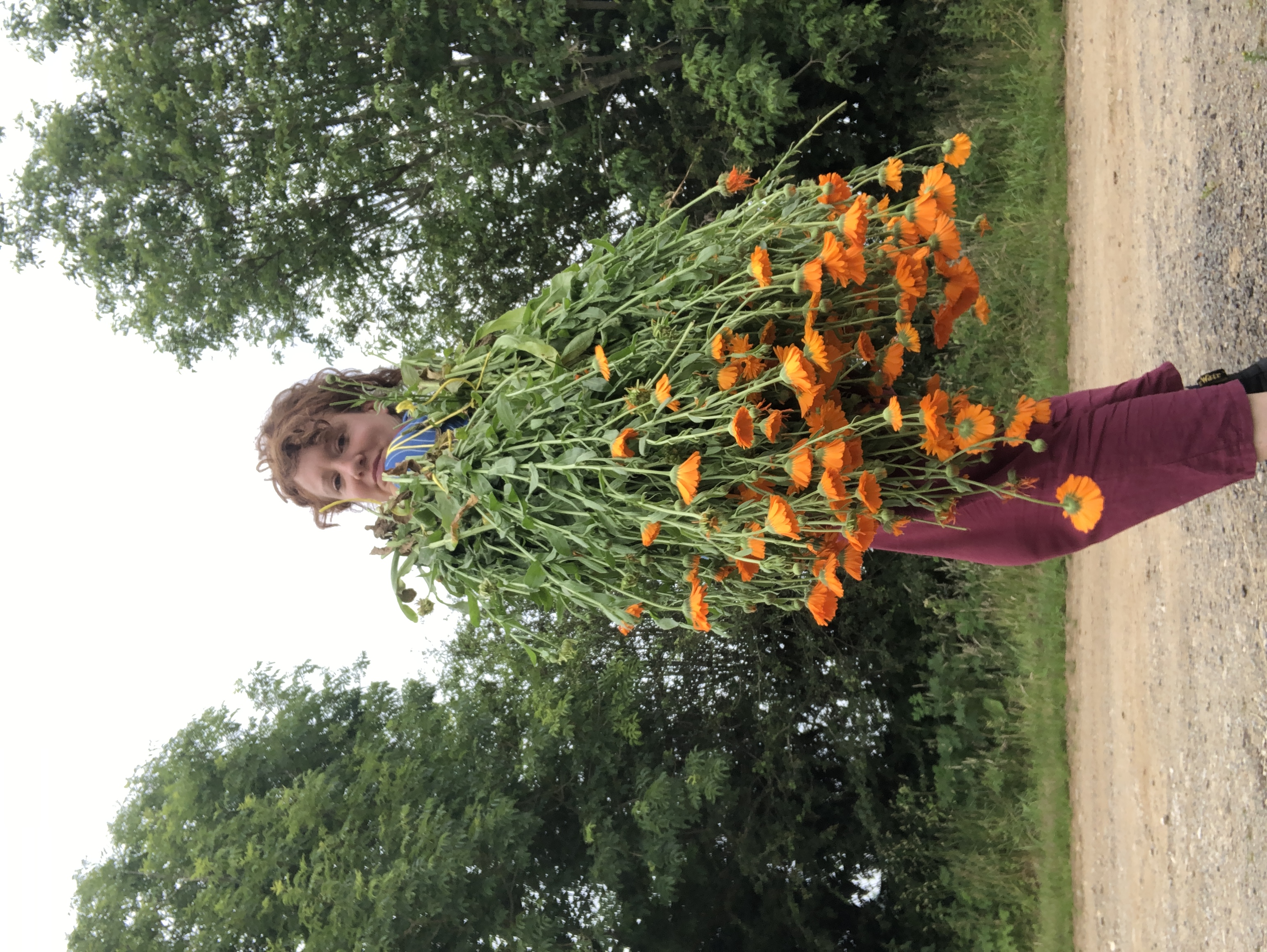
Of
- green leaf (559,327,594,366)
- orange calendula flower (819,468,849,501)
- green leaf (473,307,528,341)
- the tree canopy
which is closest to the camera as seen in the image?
orange calendula flower (819,468,849,501)

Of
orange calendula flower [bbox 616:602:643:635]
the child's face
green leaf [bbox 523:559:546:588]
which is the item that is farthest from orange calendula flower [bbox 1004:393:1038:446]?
the child's face

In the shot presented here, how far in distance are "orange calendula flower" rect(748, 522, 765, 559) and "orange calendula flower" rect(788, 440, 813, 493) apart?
0.12m

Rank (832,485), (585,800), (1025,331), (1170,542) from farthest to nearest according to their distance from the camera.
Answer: (585,800) < (1025,331) < (1170,542) < (832,485)

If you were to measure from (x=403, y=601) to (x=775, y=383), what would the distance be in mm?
996

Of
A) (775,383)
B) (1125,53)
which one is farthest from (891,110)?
(775,383)

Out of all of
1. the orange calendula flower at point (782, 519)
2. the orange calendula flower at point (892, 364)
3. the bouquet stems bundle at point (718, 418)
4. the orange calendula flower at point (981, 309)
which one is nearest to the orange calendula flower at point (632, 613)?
the bouquet stems bundle at point (718, 418)

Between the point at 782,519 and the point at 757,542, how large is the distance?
0.45ft

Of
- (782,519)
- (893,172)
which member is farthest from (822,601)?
(893,172)

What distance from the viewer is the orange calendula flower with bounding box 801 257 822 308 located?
131 cm

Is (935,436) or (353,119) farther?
(353,119)

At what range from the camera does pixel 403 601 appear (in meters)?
1.84

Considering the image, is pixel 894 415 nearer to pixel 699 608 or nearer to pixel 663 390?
pixel 663 390

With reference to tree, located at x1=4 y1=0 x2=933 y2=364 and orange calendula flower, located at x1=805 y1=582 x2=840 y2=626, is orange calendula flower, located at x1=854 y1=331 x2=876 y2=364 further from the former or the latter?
tree, located at x1=4 y1=0 x2=933 y2=364

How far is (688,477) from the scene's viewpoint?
1.30 meters
